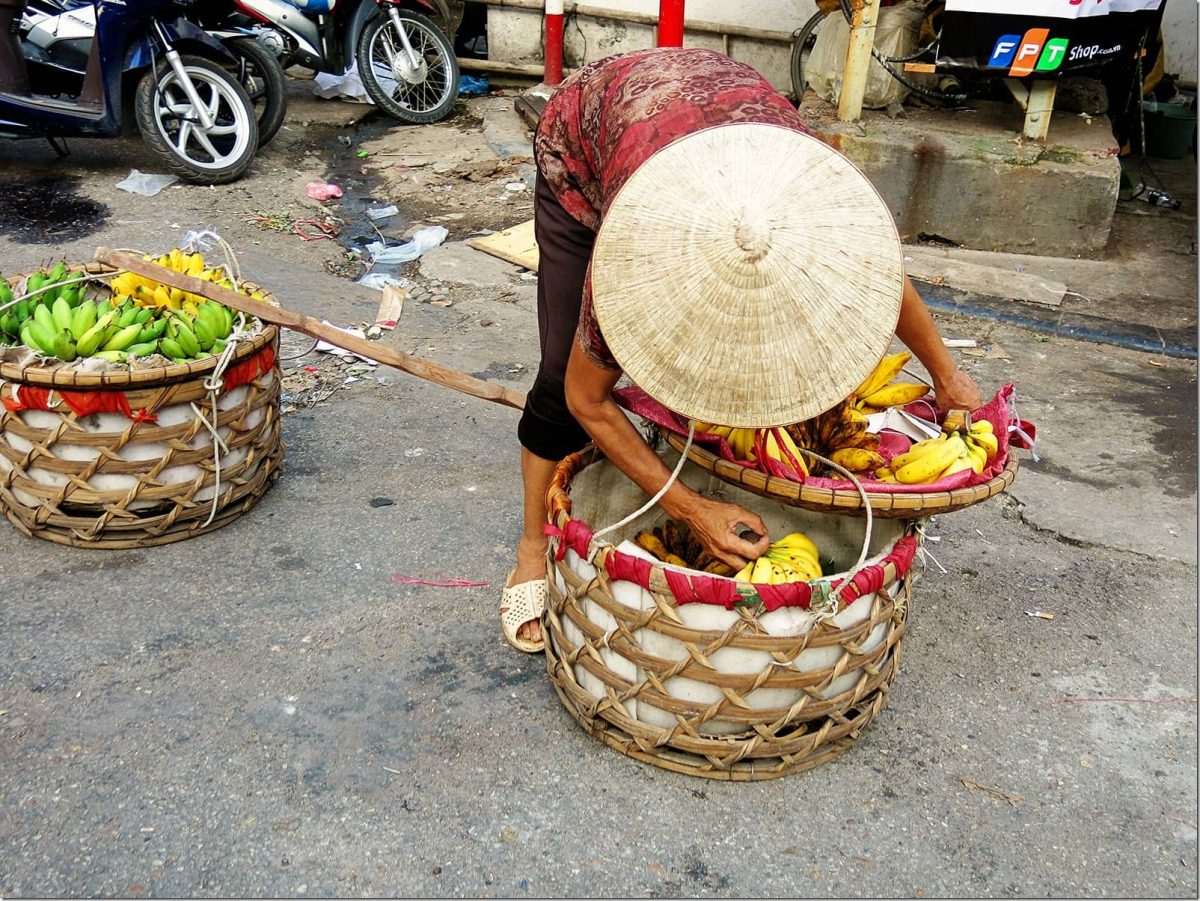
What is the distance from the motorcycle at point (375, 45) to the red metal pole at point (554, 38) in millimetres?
682

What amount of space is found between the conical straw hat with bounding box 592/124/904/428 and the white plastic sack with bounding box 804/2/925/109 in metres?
4.33

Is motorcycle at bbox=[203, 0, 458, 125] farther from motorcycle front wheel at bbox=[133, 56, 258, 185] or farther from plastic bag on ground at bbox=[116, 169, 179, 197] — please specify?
plastic bag on ground at bbox=[116, 169, 179, 197]

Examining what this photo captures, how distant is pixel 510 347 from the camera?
4246 millimetres

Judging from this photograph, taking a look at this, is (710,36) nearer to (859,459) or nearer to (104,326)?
(104,326)

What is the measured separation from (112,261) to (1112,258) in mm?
5005

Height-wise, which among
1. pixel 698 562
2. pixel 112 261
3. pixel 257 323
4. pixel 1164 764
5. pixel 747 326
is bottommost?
pixel 1164 764

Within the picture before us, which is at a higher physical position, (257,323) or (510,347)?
(257,323)

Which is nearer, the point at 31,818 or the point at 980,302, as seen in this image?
the point at 31,818

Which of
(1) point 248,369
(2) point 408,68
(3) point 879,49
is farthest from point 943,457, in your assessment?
(2) point 408,68

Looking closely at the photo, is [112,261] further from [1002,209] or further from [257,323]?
[1002,209]

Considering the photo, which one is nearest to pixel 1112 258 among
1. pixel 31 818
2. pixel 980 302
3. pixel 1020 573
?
pixel 980 302

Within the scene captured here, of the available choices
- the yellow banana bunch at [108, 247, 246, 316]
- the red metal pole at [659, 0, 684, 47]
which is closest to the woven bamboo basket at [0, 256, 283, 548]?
the yellow banana bunch at [108, 247, 246, 316]

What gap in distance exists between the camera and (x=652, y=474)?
6.42 feet

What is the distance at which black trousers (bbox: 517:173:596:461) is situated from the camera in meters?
2.28
